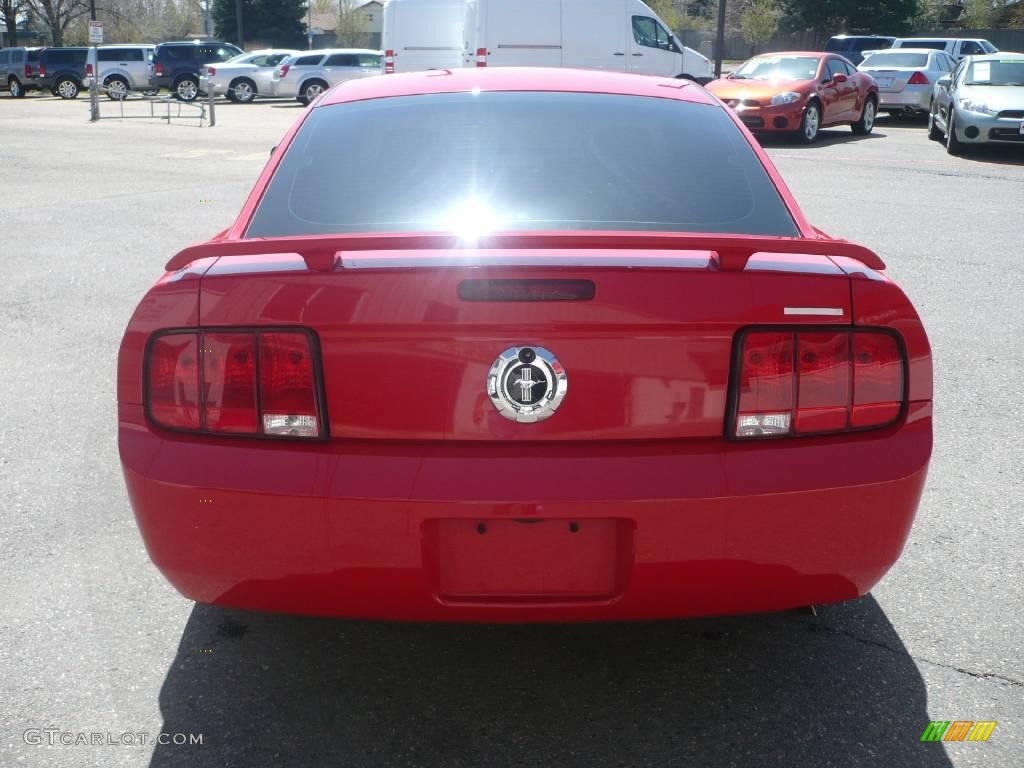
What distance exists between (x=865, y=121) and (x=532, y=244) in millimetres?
19875

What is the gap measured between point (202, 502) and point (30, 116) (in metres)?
28.9

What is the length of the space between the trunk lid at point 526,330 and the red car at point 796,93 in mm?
16381

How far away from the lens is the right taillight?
8.49 feet

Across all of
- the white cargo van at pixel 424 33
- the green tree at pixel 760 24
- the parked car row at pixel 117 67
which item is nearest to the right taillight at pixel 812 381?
the white cargo van at pixel 424 33

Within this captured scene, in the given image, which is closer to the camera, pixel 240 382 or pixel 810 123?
pixel 240 382

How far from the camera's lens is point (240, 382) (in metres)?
2.61

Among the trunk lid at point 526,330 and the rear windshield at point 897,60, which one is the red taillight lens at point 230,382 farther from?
the rear windshield at point 897,60

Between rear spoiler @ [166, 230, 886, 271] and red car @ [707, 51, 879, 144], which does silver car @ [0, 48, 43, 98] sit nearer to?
red car @ [707, 51, 879, 144]

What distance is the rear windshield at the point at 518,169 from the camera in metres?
3.16

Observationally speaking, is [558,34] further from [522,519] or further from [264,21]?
[264,21]

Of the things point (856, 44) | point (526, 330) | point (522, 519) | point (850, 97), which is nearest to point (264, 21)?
point (856, 44)

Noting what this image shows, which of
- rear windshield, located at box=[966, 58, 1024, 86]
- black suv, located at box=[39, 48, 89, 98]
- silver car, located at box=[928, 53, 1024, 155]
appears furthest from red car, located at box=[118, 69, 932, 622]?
black suv, located at box=[39, 48, 89, 98]

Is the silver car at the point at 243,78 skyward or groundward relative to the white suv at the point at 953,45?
groundward

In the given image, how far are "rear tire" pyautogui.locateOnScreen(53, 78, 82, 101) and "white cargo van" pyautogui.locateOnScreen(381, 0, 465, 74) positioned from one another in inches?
713
